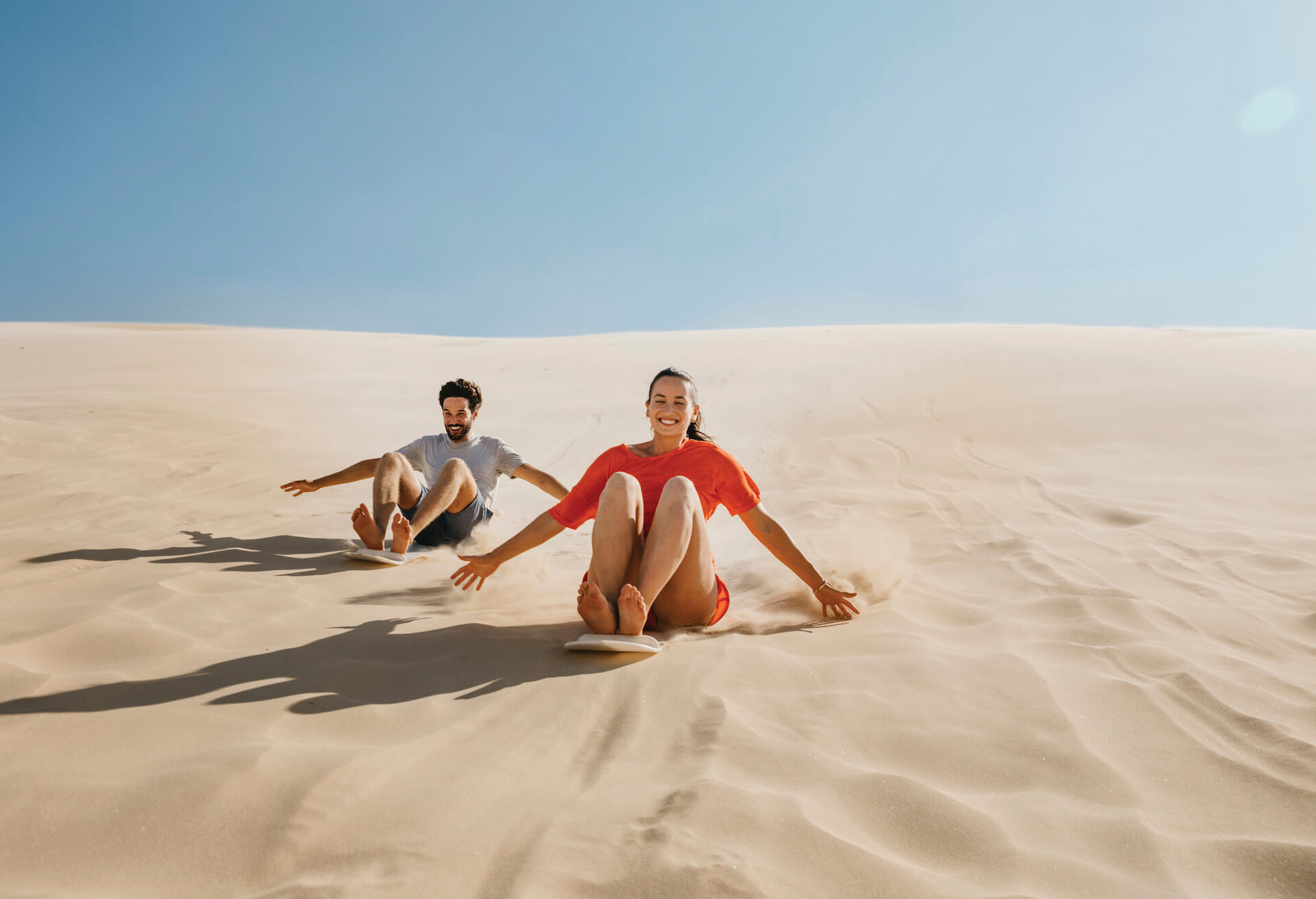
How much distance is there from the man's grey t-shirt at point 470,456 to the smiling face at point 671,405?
75.0 inches

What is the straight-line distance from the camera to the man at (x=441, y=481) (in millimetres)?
4156

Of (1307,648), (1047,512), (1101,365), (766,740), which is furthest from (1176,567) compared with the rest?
(1101,365)

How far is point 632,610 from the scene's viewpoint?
254 centimetres

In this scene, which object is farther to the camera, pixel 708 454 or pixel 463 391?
pixel 463 391

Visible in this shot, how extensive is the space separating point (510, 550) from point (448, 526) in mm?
1702

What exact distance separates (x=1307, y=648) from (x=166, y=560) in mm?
5161

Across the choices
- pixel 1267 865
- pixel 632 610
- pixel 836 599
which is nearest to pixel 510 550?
pixel 632 610

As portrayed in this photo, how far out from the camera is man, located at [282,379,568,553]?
4.16m

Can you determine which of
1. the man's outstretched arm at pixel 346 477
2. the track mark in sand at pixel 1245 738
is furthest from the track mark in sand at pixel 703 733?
the man's outstretched arm at pixel 346 477

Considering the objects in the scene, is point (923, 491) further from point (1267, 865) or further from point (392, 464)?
point (1267, 865)

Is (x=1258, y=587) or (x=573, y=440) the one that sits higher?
(x=573, y=440)

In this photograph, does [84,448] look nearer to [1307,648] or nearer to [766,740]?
[766,740]

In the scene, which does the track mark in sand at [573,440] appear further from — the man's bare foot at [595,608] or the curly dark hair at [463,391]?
the man's bare foot at [595,608]

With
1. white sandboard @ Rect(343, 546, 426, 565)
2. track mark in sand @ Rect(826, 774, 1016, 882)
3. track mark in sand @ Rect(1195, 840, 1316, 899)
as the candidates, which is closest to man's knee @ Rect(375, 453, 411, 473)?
white sandboard @ Rect(343, 546, 426, 565)
